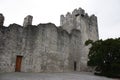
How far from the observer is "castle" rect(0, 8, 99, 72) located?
15734 mm

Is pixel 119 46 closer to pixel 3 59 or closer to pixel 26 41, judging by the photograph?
pixel 26 41

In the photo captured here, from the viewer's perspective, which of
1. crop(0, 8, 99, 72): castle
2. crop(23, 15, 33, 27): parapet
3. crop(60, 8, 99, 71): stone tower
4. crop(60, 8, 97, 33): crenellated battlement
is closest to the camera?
crop(0, 8, 99, 72): castle

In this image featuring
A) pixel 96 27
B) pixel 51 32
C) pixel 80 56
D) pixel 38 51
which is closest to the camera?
pixel 38 51

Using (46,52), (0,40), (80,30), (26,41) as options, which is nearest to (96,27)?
(80,30)

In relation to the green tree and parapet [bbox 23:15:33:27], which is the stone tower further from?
parapet [bbox 23:15:33:27]

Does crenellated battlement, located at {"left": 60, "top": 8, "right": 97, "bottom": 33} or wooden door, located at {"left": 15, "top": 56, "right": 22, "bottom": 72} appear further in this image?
crenellated battlement, located at {"left": 60, "top": 8, "right": 97, "bottom": 33}

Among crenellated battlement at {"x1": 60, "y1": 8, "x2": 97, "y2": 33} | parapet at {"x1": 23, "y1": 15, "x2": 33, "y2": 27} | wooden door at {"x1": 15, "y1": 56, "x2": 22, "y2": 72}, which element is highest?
crenellated battlement at {"x1": 60, "y1": 8, "x2": 97, "y2": 33}

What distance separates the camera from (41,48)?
58.3ft

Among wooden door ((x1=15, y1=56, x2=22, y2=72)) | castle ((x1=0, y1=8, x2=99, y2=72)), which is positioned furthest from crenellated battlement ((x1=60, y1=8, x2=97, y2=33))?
wooden door ((x1=15, y1=56, x2=22, y2=72))

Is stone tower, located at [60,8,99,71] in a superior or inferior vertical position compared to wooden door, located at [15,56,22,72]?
superior

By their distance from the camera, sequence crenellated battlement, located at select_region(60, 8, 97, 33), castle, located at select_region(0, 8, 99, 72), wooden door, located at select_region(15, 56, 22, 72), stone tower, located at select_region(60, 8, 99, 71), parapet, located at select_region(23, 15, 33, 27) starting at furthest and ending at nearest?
crenellated battlement, located at select_region(60, 8, 97, 33) < stone tower, located at select_region(60, 8, 99, 71) < parapet, located at select_region(23, 15, 33, 27) < wooden door, located at select_region(15, 56, 22, 72) < castle, located at select_region(0, 8, 99, 72)

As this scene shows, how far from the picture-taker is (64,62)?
65.1 feet

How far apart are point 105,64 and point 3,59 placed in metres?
11.0

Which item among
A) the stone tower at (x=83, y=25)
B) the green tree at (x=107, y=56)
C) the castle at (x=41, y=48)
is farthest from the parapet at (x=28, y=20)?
the green tree at (x=107, y=56)
